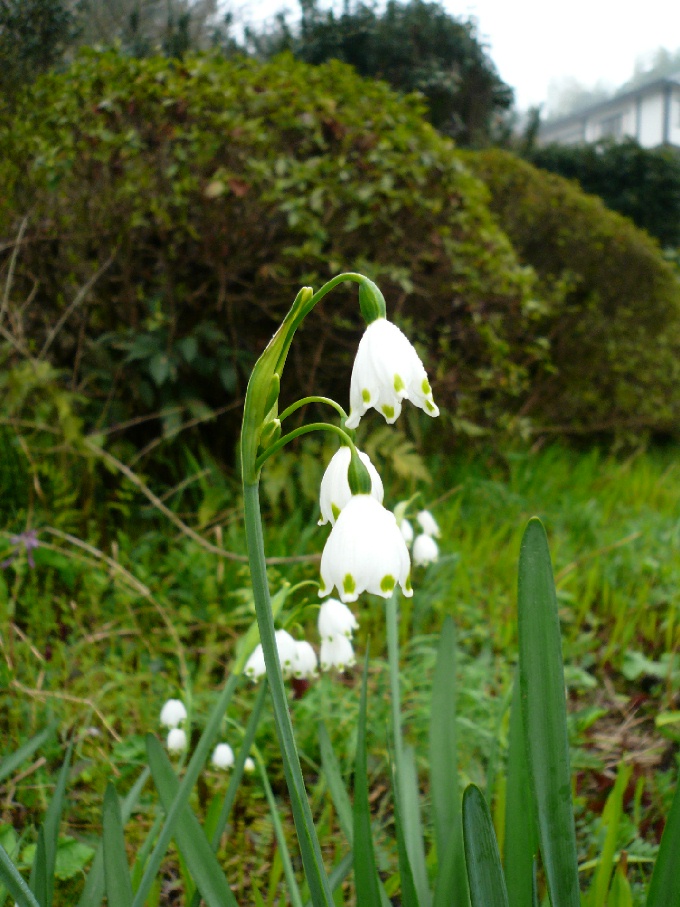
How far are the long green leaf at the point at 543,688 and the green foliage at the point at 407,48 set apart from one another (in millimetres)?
3453

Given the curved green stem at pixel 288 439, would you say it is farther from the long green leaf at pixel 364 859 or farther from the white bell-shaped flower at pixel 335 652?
the white bell-shaped flower at pixel 335 652

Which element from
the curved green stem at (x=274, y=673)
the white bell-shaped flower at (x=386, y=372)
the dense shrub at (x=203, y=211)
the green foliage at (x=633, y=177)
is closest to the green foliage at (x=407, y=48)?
the dense shrub at (x=203, y=211)

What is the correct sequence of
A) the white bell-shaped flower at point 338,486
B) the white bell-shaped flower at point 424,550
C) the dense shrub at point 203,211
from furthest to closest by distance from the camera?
the dense shrub at point 203,211
the white bell-shaped flower at point 424,550
the white bell-shaped flower at point 338,486

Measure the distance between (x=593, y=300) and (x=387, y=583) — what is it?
4878mm

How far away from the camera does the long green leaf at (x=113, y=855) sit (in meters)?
0.90

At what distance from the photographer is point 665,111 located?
17328 millimetres

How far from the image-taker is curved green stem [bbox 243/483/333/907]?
28.2 inches

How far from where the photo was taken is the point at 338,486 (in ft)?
2.65

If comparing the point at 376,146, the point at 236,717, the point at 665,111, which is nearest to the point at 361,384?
the point at 236,717

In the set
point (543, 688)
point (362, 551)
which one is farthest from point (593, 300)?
point (362, 551)

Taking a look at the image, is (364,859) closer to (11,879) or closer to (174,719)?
(11,879)

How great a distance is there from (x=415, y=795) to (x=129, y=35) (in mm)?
3036

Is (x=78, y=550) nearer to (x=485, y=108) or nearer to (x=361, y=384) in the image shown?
(x=361, y=384)

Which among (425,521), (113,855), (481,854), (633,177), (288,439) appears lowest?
(113,855)
